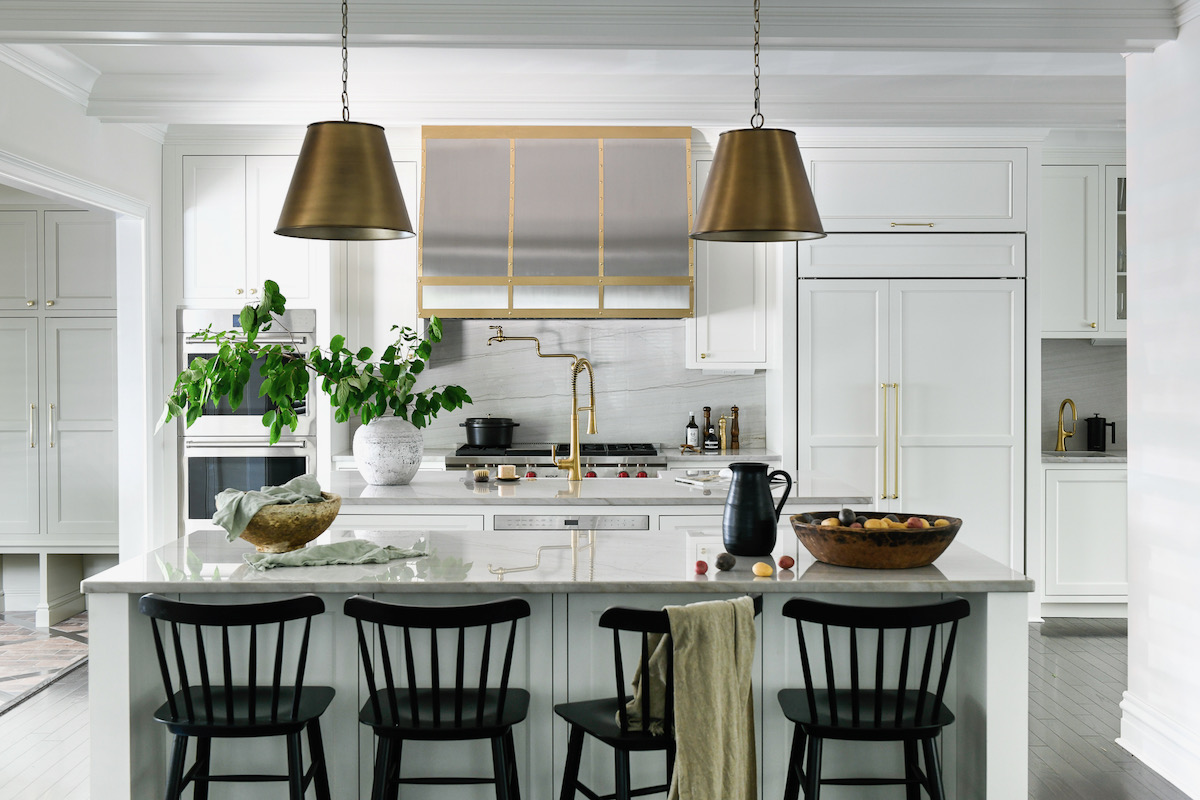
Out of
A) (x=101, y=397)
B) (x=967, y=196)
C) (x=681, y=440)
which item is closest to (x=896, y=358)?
(x=967, y=196)

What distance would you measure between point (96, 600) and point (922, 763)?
2243mm

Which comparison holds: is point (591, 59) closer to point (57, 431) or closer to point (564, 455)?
point (564, 455)

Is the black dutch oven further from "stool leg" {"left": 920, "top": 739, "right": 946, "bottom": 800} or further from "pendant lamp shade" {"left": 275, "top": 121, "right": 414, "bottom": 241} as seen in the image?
"stool leg" {"left": 920, "top": 739, "right": 946, "bottom": 800}

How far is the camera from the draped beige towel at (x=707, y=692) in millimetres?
2105

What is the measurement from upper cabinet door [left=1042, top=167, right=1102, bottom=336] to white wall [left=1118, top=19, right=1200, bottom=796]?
2066 millimetres

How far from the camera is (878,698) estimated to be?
218 centimetres

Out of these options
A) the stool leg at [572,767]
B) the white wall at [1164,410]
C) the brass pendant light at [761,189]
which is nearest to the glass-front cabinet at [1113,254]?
the white wall at [1164,410]

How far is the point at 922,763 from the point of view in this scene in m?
2.58

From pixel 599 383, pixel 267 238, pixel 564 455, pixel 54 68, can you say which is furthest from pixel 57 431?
pixel 599 383

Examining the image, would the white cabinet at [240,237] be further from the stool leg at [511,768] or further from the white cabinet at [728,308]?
the stool leg at [511,768]

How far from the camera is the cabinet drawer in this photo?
5184mm

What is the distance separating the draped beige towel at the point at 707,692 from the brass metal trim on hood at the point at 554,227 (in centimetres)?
340

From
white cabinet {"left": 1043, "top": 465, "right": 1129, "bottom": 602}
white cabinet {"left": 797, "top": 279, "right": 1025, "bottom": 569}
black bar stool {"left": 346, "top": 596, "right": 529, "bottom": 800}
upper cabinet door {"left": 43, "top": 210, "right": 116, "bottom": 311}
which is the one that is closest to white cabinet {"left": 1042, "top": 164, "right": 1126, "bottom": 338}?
white cabinet {"left": 797, "top": 279, "right": 1025, "bottom": 569}

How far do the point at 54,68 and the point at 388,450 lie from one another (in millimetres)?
2238
